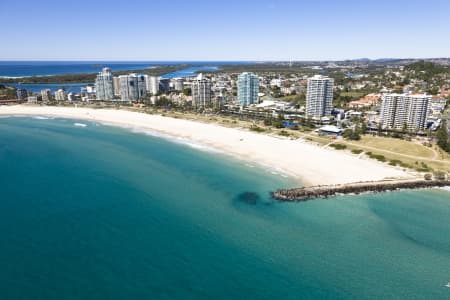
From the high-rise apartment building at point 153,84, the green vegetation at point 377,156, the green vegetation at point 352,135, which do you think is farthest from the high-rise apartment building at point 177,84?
the green vegetation at point 377,156

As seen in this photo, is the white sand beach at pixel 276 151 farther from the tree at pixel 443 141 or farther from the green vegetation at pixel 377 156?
the tree at pixel 443 141

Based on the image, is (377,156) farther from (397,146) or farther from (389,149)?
(397,146)

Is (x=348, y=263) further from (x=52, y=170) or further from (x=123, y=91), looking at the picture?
(x=123, y=91)

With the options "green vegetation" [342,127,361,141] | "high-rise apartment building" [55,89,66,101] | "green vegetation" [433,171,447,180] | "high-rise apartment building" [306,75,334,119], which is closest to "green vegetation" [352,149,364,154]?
"green vegetation" [342,127,361,141]

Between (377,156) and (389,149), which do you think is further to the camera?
(389,149)

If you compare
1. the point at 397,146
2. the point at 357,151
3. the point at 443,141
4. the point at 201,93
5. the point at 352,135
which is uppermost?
the point at 201,93

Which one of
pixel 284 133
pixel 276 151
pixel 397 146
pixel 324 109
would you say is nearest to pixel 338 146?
pixel 397 146

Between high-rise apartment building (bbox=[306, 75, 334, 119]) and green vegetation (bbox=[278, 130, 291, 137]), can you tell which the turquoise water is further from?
high-rise apartment building (bbox=[306, 75, 334, 119])
